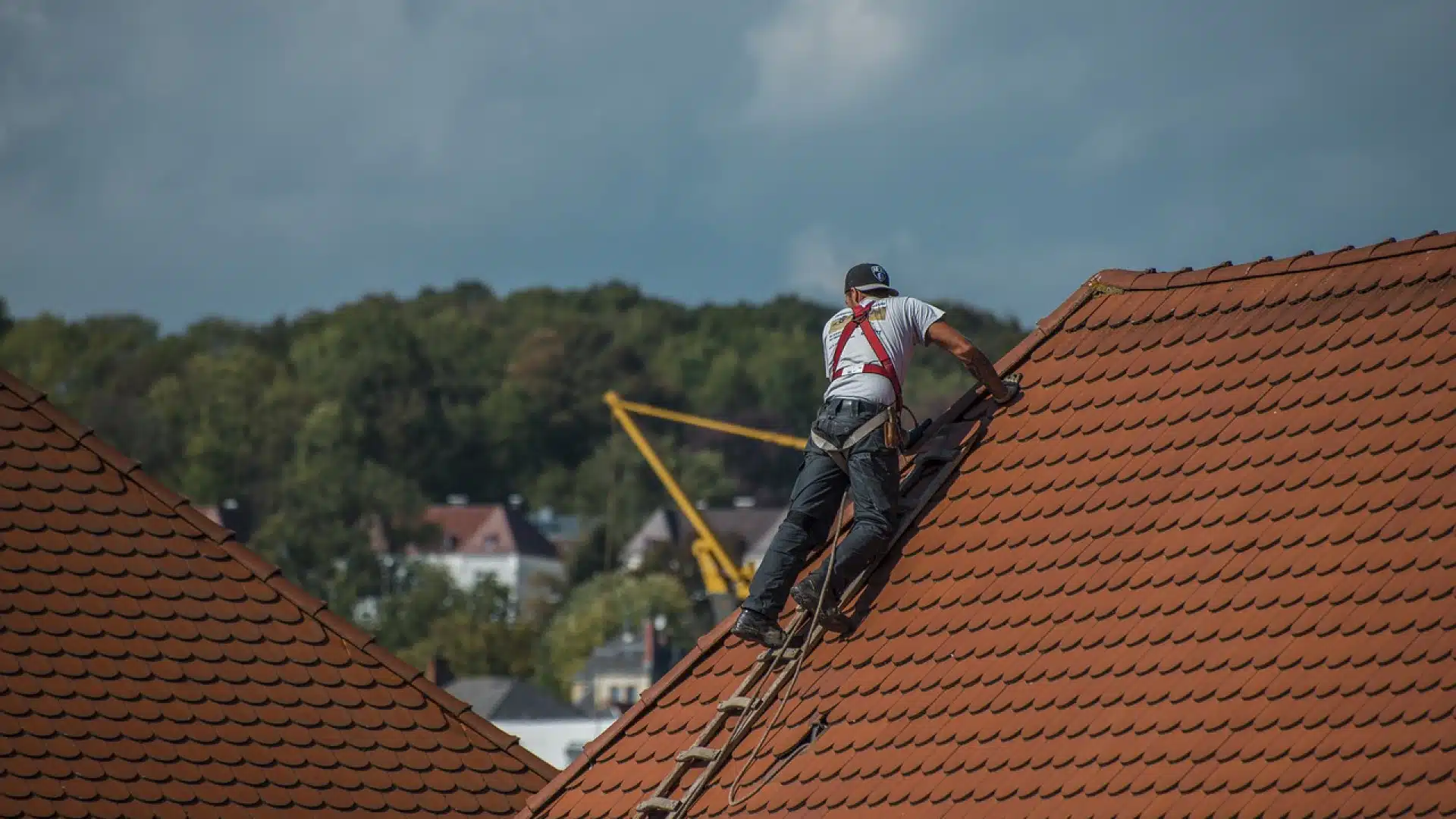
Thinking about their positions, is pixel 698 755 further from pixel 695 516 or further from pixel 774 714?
pixel 695 516

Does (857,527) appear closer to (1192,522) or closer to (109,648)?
(1192,522)

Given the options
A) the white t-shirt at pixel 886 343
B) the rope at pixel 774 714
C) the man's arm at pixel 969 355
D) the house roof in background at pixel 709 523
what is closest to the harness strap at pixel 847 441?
the white t-shirt at pixel 886 343

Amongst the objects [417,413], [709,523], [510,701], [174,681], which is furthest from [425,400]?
[174,681]

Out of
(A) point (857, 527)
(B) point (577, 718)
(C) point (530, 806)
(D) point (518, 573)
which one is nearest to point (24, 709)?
(C) point (530, 806)

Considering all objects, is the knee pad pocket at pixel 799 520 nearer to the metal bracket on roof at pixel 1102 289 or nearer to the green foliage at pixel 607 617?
the metal bracket on roof at pixel 1102 289

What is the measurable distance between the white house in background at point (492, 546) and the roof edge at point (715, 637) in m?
137

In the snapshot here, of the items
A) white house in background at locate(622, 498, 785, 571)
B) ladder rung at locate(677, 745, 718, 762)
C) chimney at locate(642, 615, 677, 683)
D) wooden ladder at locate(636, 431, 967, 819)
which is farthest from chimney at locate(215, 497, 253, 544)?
ladder rung at locate(677, 745, 718, 762)

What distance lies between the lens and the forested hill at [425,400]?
148 meters

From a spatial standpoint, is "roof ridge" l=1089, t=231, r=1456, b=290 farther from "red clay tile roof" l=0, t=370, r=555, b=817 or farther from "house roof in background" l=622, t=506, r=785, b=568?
"house roof in background" l=622, t=506, r=785, b=568

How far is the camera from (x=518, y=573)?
498 feet

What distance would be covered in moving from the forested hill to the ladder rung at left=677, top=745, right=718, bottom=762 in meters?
122

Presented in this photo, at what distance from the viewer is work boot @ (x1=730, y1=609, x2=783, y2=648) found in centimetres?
1173

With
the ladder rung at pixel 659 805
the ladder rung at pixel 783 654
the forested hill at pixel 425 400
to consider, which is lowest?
the ladder rung at pixel 659 805

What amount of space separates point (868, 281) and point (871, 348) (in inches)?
17.9
